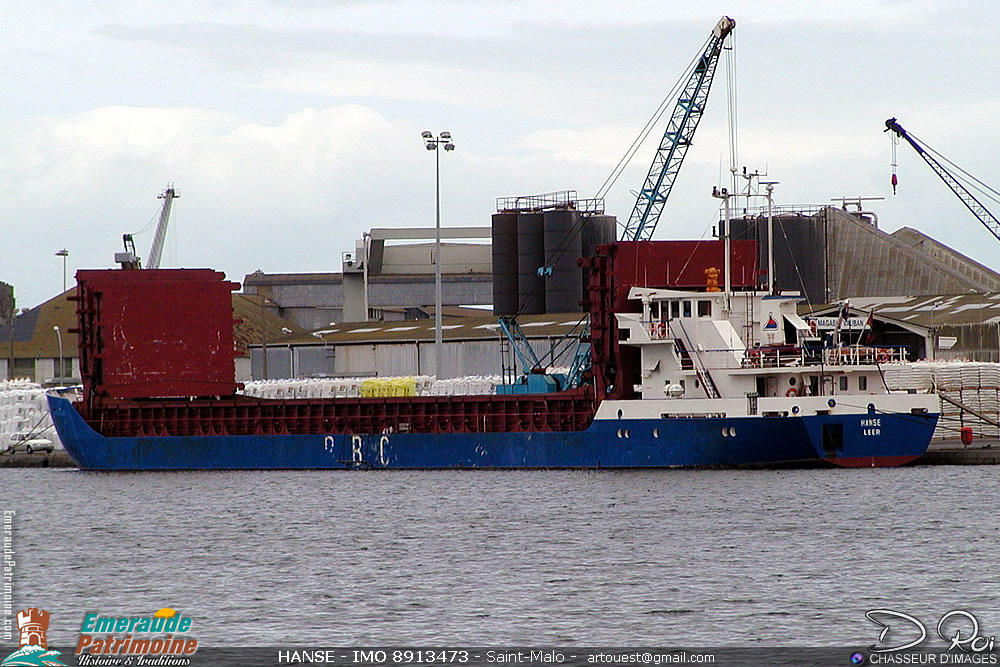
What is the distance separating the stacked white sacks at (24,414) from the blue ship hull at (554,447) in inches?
358

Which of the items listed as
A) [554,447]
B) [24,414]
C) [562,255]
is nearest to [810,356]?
[554,447]

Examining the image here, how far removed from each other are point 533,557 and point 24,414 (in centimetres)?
4569

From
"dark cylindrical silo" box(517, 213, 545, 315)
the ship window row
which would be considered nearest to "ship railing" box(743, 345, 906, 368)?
the ship window row

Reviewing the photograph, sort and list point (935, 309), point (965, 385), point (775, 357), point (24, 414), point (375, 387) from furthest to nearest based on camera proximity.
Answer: point (935, 309), point (24, 414), point (375, 387), point (965, 385), point (775, 357)

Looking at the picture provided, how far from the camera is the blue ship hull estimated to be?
5406 cm

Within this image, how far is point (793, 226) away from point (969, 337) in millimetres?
18699

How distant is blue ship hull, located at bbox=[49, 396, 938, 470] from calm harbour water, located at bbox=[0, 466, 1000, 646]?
2.90 ft

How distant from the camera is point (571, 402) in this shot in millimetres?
59281

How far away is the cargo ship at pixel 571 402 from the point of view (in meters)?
54.3

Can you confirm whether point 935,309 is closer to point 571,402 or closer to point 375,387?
point 375,387

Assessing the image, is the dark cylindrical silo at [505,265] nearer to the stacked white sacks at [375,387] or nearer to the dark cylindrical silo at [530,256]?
the dark cylindrical silo at [530,256]

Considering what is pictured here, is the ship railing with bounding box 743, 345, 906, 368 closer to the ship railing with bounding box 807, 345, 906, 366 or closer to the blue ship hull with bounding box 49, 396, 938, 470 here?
the ship railing with bounding box 807, 345, 906, 366

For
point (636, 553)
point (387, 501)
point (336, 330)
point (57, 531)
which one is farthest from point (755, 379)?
point (336, 330)

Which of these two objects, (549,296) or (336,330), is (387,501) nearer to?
(549,296)
